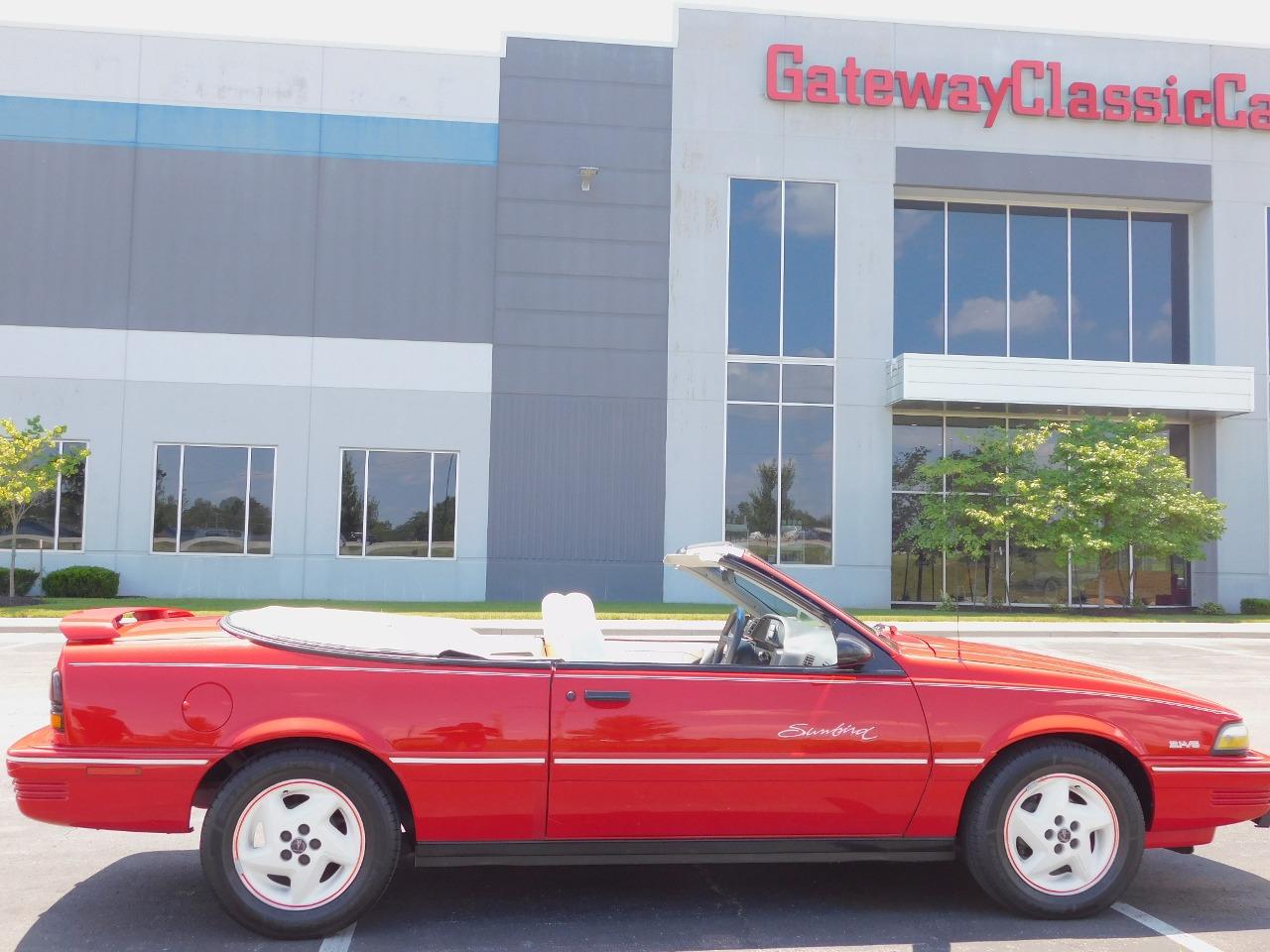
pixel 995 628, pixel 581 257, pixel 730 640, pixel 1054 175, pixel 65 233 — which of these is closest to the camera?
pixel 730 640

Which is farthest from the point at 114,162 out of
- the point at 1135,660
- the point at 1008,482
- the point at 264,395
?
the point at 1135,660

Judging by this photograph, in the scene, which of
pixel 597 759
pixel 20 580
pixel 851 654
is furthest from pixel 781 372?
pixel 597 759

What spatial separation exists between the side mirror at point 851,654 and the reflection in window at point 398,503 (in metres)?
19.4

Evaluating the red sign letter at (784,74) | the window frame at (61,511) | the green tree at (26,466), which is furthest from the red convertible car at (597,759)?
the red sign letter at (784,74)

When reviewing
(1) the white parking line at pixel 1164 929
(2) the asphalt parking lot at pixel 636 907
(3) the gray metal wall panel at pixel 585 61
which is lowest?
(2) the asphalt parking lot at pixel 636 907

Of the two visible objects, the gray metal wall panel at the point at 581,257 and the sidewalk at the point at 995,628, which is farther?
the gray metal wall panel at the point at 581,257

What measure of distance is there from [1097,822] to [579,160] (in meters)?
21.3

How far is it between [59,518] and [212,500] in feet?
10.6

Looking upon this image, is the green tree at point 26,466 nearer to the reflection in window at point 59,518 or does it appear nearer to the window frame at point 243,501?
the reflection in window at point 59,518

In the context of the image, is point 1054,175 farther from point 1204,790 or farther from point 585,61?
point 1204,790

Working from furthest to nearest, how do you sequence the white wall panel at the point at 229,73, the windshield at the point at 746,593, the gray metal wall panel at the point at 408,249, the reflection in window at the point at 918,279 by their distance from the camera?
the reflection in window at the point at 918,279, the gray metal wall panel at the point at 408,249, the white wall panel at the point at 229,73, the windshield at the point at 746,593

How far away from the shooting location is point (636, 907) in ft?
14.8

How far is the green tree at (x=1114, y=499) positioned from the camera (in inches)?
880

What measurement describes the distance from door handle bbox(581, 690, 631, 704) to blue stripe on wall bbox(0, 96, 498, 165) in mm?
21010
